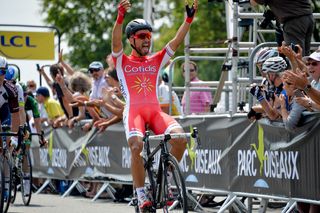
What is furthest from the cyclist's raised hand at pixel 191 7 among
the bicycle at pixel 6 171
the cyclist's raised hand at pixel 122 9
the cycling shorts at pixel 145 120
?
the bicycle at pixel 6 171

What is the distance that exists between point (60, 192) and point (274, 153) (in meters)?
8.53

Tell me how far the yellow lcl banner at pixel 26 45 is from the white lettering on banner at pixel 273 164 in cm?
1268

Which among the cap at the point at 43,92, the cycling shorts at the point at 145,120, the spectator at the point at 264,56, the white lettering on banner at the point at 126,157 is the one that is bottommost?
the white lettering on banner at the point at 126,157

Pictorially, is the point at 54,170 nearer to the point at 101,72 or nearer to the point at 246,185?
the point at 101,72

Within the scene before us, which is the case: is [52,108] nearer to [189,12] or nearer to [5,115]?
[5,115]

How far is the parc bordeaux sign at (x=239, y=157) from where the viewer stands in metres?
12.4

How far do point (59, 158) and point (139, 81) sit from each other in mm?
8275

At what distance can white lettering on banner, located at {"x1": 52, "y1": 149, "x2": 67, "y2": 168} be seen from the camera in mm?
20531

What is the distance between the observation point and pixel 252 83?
13.9 metres

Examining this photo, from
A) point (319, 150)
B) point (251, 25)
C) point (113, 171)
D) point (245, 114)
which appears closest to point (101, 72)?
point (113, 171)

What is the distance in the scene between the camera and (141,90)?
1274 cm

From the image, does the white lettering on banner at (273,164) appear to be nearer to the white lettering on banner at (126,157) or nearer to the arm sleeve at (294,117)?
the arm sleeve at (294,117)

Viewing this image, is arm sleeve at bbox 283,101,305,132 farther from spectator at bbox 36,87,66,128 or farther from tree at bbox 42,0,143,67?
tree at bbox 42,0,143,67

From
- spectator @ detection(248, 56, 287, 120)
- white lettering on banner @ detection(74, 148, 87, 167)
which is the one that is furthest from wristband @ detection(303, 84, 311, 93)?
white lettering on banner @ detection(74, 148, 87, 167)
